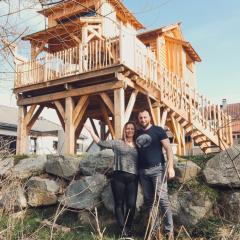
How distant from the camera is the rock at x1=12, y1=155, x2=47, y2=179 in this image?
6.87 m

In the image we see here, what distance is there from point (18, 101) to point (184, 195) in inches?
325

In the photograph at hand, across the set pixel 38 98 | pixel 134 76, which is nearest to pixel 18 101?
pixel 38 98

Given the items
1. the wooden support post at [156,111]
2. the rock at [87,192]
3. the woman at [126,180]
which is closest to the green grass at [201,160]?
the woman at [126,180]

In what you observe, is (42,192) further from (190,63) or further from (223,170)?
(190,63)

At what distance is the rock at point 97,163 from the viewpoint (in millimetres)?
5854

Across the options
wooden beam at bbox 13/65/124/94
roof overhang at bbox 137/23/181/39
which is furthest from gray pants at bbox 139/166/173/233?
roof overhang at bbox 137/23/181/39

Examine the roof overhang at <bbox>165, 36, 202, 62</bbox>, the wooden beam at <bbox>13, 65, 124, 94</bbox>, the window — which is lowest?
the wooden beam at <bbox>13, 65, 124, 94</bbox>

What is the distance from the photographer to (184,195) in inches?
187

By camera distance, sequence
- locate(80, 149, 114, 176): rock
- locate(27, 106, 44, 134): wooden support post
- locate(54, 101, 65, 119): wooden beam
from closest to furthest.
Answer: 1. locate(80, 149, 114, 176): rock
2. locate(54, 101, 65, 119): wooden beam
3. locate(27, 106, 44, 134): wooden support post

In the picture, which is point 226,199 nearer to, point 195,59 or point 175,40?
point 175,40

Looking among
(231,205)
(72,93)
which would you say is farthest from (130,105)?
(231,205)

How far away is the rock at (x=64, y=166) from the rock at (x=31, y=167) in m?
0.33

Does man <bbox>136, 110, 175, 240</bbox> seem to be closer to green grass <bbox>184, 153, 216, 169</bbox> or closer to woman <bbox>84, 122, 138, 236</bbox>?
woman <bbox>84, 122, 138, 236</bbox>

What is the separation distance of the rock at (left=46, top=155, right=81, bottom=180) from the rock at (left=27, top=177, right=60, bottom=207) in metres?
0.23
